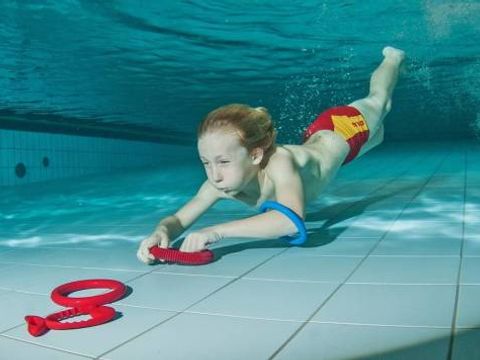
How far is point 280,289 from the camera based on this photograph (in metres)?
2.23

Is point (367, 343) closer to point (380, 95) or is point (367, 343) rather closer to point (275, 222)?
point (275, 222)

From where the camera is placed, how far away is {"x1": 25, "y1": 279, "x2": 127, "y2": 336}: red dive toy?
6.01 feet

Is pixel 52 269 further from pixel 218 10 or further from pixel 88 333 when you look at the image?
pixel 218 10

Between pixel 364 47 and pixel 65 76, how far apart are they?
306 inches

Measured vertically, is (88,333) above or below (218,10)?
below

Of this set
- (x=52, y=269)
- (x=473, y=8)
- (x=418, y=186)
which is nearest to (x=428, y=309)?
(x=52, y=269)

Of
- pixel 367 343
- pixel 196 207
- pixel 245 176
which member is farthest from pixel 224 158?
pixel 367 343

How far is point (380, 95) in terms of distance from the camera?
546 cm

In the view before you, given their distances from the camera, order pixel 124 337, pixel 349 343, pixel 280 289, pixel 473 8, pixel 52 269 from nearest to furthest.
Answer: pixel 349 343 < pixel 124 337 < pixel 280 289 < pixel 52 269 < pixel 473 8

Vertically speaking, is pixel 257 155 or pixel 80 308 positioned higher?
pixel 257 155

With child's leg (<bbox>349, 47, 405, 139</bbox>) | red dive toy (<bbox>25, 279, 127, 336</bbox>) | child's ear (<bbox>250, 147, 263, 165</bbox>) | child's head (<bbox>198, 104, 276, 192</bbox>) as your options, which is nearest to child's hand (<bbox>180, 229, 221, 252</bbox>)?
child's head (<bbox>198, 104, 276, 192</bbox>)

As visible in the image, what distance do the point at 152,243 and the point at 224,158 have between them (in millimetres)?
708

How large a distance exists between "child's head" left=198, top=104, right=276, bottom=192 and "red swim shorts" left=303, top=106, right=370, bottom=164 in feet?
6.09

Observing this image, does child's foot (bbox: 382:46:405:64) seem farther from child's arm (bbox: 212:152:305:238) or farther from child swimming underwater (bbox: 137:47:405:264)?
child's arm (bbox: 212:152:305:238)
